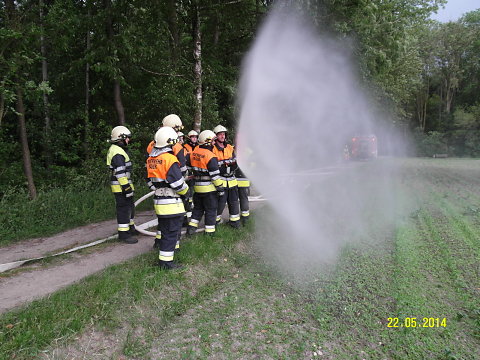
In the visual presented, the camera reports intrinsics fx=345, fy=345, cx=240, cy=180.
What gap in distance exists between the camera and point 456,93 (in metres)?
45.8

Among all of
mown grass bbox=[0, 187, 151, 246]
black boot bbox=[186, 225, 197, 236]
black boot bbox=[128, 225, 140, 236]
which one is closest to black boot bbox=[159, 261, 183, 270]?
black boot bbox=[186, 225, 197, 236]

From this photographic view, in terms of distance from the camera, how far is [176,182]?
16.7 feet

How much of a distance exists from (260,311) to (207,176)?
2913mm

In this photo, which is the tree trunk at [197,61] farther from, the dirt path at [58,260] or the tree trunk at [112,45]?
the dirt path at [58,260]

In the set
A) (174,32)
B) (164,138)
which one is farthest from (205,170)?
(174,32)

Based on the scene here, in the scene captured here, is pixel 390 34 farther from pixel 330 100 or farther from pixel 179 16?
pixel 179 16

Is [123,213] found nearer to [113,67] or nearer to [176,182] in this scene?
[176,182]

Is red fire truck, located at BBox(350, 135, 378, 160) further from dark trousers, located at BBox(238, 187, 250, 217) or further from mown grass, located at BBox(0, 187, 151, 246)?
mown grass, located at BBox(0, 187, 151, 246)

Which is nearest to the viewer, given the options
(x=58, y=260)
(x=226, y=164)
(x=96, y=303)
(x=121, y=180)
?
(x=96, y=303)

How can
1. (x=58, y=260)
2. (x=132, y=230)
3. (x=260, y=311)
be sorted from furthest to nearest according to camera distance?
(x=132, y=230), (x=58, y=260), (x=260, y=311)

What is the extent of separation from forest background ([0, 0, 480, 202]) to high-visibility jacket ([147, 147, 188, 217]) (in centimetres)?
396

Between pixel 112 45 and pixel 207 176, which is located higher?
pixel 112 45

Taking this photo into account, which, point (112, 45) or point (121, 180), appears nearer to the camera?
point (121, 180)

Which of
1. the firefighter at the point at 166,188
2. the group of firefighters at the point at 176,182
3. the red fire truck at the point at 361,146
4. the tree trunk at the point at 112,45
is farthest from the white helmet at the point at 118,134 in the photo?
the red fire truck at the point at 361,146
